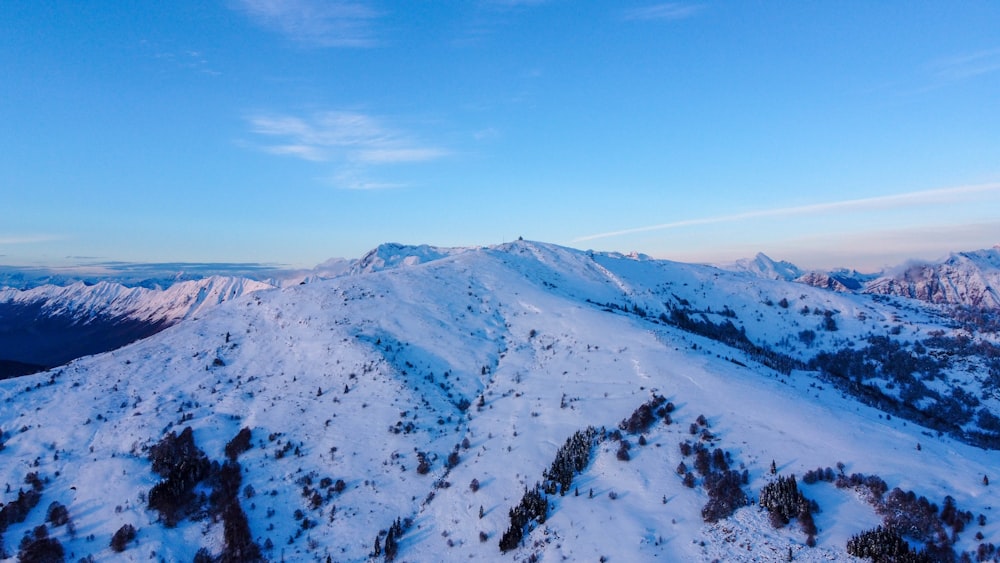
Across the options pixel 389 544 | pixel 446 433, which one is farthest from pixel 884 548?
pixel 446 433

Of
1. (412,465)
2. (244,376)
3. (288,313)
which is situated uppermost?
(288,313)

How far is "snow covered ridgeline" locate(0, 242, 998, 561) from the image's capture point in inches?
981

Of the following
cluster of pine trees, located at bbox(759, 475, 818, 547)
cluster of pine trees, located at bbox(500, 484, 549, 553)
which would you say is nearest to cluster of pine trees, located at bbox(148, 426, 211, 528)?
cluster of pine trees, located at bbox(500, 484, 549, 553)

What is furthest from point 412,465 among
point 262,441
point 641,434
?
point 641,434

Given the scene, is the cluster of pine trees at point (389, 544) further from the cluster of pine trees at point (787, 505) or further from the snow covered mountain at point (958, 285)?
the snow covered mountain at point (958, 285)

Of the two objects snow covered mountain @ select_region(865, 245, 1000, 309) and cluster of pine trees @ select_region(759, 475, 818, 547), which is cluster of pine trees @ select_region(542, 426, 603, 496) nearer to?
cluster of pine trees @ select_region(759, 475, 818, 547)

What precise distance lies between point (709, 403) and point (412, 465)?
20706 millimetres

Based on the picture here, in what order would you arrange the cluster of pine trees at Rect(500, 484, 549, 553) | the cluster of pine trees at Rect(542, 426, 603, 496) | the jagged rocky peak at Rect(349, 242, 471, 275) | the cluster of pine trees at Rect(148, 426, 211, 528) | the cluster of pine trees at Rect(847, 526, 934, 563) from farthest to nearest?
the jagged rocky peak at Rect(349, 242, 471, 275) → the cluster of pine trees at Rect(542, 426, 603, 496) → the cluster of pine trees at Rect(148, 426, 211, 528) → the cluster of pine trees at Rect(500, 484, 549, 553) → the cluster of pine trees at Rect(847, 526, 934, 563)

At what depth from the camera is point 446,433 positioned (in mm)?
35781

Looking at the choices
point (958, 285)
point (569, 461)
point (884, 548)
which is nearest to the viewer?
point (884, 548)

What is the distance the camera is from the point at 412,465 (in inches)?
1265

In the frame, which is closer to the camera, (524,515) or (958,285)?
(524,515)

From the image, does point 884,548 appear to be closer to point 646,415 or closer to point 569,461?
point 646,415

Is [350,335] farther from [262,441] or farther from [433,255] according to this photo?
[433,255]
